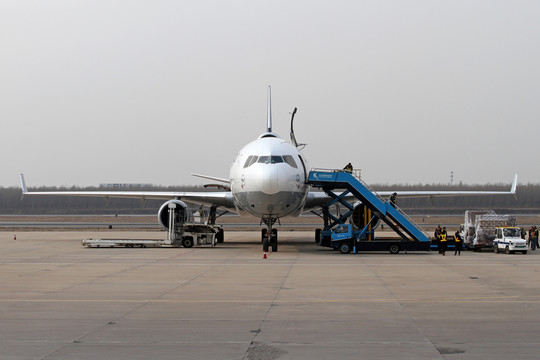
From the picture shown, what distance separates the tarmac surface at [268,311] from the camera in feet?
28.3

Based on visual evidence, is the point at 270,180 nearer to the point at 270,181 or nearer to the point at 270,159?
the point at 270,181

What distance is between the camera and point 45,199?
128 m

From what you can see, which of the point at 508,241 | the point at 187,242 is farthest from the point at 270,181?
the point at 508,241

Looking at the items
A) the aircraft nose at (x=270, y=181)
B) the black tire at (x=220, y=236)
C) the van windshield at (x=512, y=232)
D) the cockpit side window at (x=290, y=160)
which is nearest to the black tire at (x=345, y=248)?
the cockpit side window at (x=290, y=160)

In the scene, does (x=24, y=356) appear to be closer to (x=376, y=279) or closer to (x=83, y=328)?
(x=83, y=328)

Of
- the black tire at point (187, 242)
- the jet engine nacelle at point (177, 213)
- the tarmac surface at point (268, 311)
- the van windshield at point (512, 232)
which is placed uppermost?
the jet engine nacelle at point (177, 213)

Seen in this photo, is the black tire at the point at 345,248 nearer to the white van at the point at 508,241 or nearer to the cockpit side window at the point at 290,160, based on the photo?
the cockpit side window at the point at 290,160

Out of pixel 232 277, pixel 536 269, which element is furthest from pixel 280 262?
pixel 536 269

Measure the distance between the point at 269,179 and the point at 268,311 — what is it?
47.3ft

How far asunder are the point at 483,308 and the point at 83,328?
7.33 metres

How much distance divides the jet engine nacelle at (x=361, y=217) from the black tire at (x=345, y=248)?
252 cm

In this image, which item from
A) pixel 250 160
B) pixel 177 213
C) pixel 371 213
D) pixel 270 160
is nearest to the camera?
pixel 270 160

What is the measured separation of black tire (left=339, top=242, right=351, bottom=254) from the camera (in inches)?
1095

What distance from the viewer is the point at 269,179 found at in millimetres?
26062
